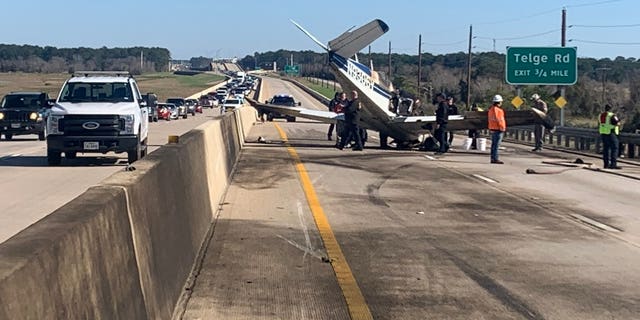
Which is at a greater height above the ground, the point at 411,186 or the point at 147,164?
the point at 147,164

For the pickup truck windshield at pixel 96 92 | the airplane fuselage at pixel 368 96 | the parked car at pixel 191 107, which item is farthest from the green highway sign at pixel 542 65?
the parked car at pixel 191 107

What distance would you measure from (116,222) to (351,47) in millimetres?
25230

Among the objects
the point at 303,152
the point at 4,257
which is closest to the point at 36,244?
the point at 4,257

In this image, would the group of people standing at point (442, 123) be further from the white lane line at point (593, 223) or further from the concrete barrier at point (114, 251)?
the concrete barrier at point (114, 251)

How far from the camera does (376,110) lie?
31.1m

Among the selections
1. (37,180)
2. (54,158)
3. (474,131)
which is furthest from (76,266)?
(474,131)

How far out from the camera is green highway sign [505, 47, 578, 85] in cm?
4044

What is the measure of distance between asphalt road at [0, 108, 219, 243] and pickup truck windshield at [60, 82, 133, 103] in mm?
1655

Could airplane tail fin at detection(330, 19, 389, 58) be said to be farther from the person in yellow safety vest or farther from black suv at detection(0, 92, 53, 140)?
black suv at detection(0, 92, 53, 140)

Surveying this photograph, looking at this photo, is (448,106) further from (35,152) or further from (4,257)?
(4,257)

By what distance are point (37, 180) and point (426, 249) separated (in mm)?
10704

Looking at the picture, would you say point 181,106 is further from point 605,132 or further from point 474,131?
point 605,132

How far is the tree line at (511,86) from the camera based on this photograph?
62.4m

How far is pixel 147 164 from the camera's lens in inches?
323
